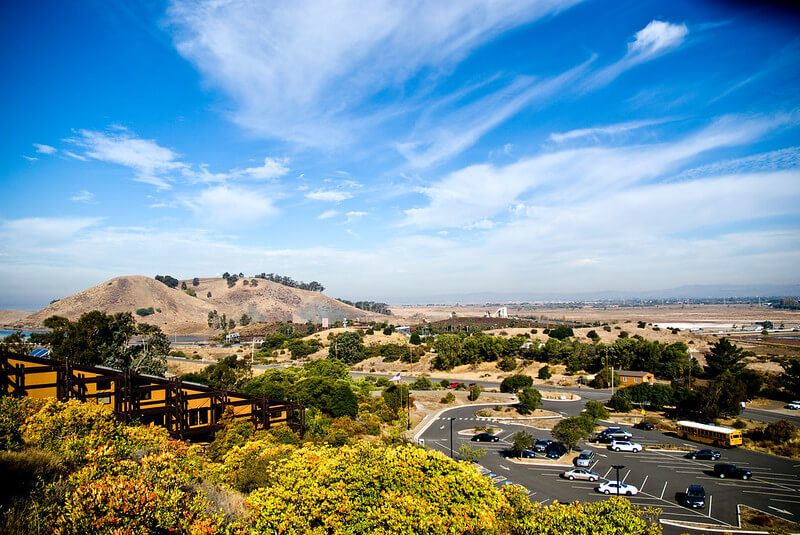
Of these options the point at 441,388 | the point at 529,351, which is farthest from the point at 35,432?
the point at 529,351

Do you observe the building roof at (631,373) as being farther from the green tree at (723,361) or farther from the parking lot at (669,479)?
the parking lot at (669,479)

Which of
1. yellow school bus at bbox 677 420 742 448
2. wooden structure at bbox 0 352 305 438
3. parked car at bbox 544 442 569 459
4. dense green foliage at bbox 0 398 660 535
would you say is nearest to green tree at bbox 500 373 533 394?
yellow school bus at bbox 677 420 742 448

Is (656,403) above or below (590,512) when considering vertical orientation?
below

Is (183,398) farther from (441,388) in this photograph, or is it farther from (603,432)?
(441,388)

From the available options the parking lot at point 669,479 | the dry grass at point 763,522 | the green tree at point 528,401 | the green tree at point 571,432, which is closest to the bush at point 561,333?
the green tree at point 528,401

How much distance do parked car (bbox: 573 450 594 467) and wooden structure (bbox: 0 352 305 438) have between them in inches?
818

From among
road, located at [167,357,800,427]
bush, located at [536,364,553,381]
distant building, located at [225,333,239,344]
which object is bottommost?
road, located at [167,357,800,427]

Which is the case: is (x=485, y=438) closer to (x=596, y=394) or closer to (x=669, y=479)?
(x=669, y=479)

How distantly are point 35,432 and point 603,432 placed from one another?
39.8m

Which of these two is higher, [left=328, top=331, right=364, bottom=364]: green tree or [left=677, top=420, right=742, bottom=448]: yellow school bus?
[left=328, top=331, right=364, bottom=364]: green tree

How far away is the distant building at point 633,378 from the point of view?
60000mm

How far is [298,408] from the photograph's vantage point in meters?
21.4

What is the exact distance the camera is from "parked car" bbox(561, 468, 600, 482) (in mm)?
28125

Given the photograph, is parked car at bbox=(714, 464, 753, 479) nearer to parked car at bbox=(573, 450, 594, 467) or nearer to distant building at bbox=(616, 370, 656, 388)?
parked car at bbox=(573, 450, 594, 467)
